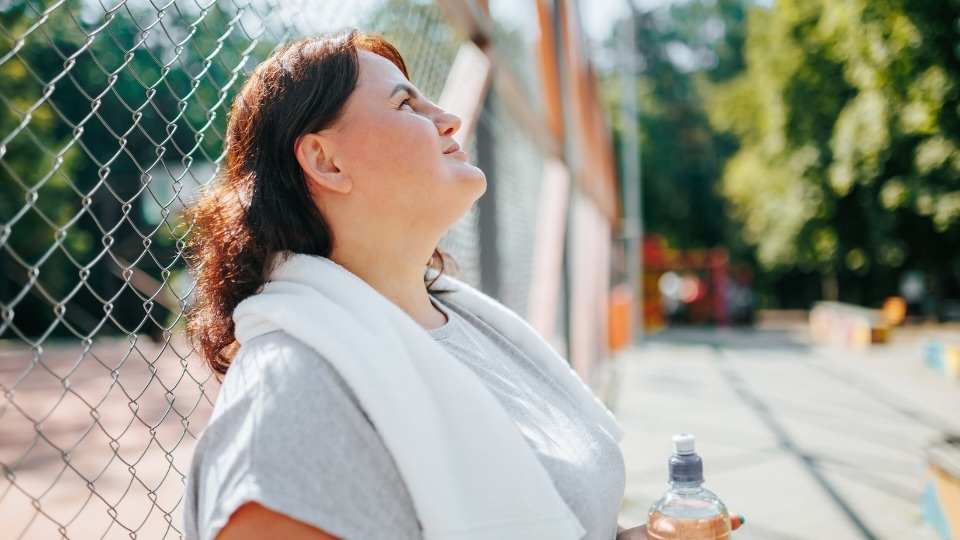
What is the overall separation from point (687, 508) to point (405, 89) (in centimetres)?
108

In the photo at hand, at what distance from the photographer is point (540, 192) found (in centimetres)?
711

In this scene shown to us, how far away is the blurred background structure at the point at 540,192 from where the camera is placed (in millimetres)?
1987

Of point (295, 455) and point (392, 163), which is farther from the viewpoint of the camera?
point (392, 163)

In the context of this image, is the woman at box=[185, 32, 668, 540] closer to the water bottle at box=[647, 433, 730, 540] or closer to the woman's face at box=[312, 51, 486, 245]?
the woman's face at box=[312, 51, 486, 245]

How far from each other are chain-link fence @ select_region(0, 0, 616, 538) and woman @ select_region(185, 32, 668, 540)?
220 millimetres

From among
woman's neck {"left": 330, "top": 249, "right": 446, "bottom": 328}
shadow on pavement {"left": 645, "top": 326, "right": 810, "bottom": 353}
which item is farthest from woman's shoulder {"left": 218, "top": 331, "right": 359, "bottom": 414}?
shadow on pavement {"left": 645, "top": 326, "right": 810, "bottom": 353}

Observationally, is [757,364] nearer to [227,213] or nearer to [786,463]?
[786,463]

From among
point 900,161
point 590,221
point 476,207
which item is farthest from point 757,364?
point 476,207

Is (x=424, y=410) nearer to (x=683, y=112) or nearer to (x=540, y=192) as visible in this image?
(x=540, y=192)

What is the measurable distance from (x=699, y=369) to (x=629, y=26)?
11.4 metres

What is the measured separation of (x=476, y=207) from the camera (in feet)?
12.8

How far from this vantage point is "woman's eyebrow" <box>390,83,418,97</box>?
1617 millimetres

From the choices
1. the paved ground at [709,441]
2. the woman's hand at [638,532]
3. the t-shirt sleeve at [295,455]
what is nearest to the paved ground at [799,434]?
the paved ground at [709,441]

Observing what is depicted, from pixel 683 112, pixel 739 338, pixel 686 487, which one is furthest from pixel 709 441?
pixel 683 112
